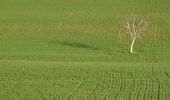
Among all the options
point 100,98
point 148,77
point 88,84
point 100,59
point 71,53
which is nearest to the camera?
point 100,98

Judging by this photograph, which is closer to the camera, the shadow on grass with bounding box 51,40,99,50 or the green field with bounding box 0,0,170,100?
the green field with bounding box 0,0,170,100

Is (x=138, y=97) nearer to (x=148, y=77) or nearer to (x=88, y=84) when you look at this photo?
(x=88, y=84)

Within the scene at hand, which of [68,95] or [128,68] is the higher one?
[68,95]

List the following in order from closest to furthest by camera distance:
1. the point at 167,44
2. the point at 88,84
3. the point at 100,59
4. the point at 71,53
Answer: the point at 88,84, the point at 100,59, the point at 71,53, the point at 167,44

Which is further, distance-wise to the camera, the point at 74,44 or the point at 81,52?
the point at 74,44

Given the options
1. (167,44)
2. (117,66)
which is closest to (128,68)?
(117,66)

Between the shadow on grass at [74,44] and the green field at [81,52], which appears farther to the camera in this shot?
the shadow on grass at [74,44]

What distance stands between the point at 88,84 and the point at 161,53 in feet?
78.2

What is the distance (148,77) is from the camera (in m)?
33.8

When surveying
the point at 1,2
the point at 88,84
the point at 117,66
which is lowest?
the point at 1,2

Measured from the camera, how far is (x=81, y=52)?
5319 cm

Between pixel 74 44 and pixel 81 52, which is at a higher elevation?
pixel 81 52

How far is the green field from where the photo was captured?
2795 cm

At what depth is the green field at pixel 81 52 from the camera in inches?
1101
